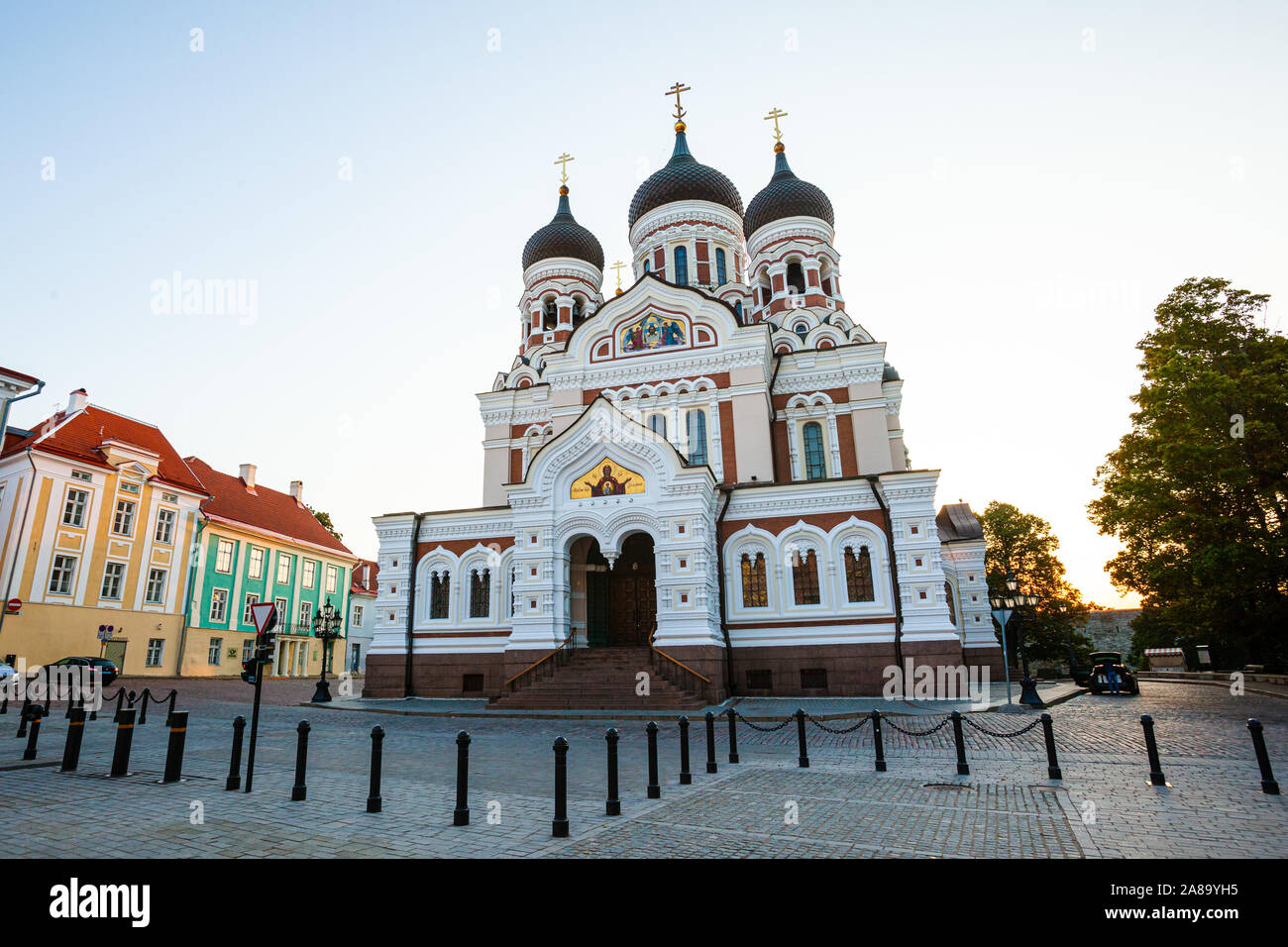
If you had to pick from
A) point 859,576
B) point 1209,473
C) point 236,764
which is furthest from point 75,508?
point 1209,473

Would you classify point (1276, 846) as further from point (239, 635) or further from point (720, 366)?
point (239, 635)

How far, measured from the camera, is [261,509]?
43.9 meters

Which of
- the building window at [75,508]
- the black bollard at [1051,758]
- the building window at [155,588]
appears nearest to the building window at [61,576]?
the building window at [75,508]

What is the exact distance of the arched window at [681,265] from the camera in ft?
109

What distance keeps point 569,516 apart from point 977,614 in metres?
18.5

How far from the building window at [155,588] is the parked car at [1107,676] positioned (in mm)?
39966

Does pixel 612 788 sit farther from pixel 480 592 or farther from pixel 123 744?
pixel 480 592

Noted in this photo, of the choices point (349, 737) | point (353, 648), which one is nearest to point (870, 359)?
point (349, 737)

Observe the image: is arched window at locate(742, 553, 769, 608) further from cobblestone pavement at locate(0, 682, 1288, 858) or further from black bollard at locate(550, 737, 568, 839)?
black bollard at locate(550, 737, 568, 839)

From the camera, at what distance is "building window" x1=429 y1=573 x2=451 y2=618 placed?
24.8m

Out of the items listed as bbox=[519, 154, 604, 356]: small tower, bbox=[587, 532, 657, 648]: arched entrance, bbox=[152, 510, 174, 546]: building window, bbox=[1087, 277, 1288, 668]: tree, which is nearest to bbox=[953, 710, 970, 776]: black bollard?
bbox=[587, 532, 657, 648]: arched entrance

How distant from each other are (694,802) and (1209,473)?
75.0ft

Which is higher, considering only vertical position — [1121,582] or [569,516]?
[569,516]
